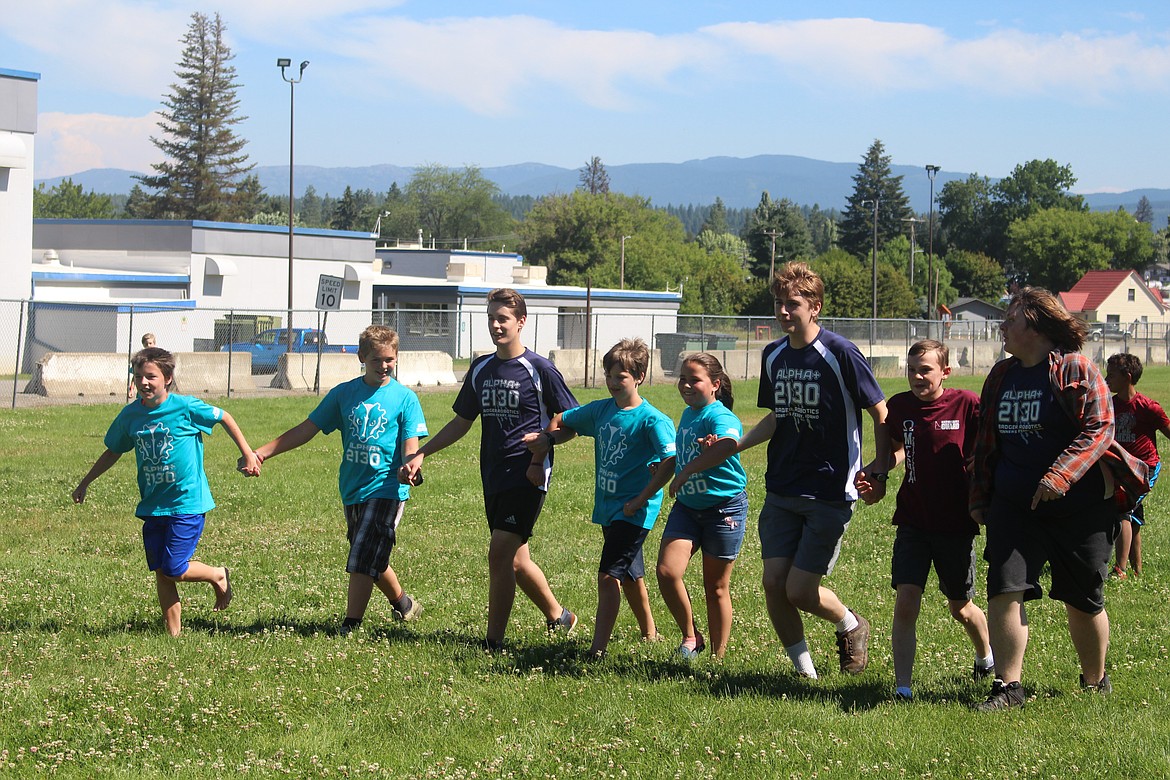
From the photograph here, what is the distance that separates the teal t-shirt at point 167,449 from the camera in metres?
7.02

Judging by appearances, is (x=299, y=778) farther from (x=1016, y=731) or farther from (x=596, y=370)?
(x=596, y=370)

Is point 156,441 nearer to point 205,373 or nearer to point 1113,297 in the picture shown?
point 205,373

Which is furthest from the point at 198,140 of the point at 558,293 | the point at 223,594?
the point at 223,594

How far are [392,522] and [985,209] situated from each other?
141498mm

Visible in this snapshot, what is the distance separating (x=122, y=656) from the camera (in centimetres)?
641

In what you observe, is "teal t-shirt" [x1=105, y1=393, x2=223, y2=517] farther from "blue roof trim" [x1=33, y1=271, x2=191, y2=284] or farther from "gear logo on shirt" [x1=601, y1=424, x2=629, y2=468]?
"blue roof trim" [x1=33, y1=271, x2=191, y2=284]

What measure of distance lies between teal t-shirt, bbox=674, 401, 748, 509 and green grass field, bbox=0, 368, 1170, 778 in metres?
0.94

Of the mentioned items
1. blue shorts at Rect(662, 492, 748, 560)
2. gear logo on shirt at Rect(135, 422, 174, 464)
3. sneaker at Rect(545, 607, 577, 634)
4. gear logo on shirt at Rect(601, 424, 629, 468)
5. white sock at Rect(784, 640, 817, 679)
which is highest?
gear logo on shirt at Rect(601, 424, 629, 468)

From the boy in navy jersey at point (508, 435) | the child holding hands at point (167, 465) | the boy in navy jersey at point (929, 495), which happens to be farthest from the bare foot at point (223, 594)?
the boy in navy jersey at point (929, 495)

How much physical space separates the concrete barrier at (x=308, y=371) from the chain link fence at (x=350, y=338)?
0.49m

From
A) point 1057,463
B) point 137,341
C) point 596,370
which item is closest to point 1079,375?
point 1057,463

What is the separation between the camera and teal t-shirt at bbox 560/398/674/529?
649 centimetres

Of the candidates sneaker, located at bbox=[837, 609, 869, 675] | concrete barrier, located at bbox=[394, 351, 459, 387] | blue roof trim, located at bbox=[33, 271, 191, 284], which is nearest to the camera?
sneaker, located at bbox=[837, 609, 869, 675]

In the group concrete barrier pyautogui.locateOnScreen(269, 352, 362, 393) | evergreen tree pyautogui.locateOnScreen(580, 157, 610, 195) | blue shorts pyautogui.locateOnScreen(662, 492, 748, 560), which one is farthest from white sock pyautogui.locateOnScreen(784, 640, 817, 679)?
evergreen tree pyautogui.locateOnScreen(580, 157, 610, 195)
